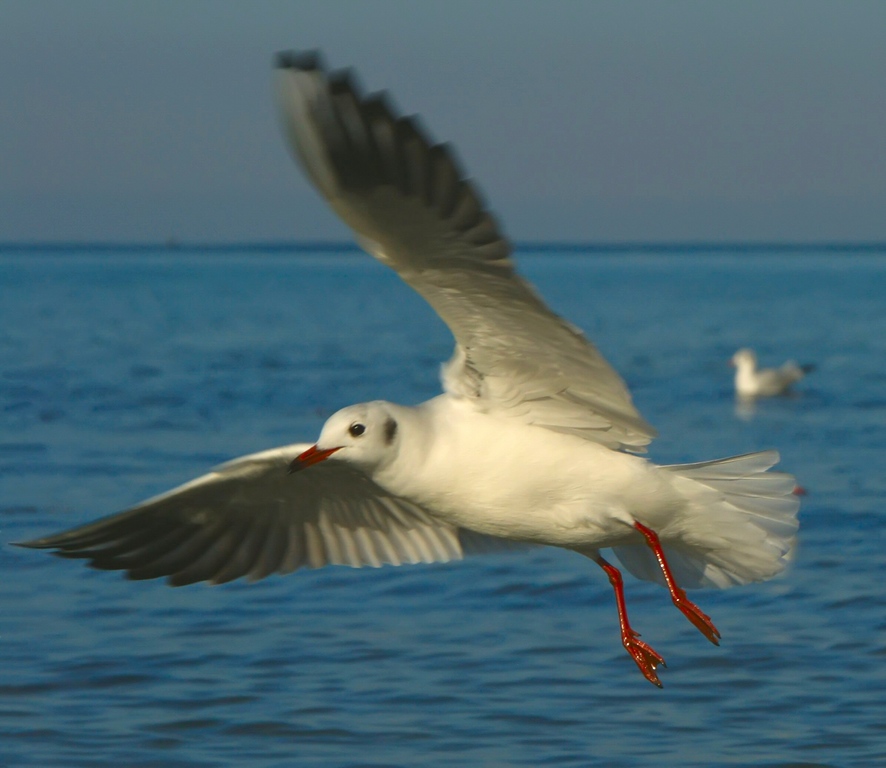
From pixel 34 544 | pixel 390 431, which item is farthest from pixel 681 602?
pixel 34 544

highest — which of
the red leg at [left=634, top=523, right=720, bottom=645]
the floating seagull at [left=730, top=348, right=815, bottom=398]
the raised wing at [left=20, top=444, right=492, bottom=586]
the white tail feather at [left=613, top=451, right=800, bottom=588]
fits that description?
the white tail feather at [left=613, top=451, right=800, bottom=588]

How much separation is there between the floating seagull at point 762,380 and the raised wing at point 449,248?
12790 mm

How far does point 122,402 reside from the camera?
1656cm

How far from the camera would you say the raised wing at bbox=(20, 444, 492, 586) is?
A: 6340 millimetres

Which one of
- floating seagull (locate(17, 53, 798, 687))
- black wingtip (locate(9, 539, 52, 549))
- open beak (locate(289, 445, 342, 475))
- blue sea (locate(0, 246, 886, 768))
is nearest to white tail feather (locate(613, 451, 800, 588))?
floating seagull (locate(17, 53, 798, 687))

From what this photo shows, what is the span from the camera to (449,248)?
4.62 m

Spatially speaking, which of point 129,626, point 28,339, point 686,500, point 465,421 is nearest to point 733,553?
point 686,500

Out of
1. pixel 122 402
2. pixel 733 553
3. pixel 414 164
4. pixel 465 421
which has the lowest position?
pixel 122 402

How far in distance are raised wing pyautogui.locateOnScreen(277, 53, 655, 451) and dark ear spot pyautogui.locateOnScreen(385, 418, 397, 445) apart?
292 mm

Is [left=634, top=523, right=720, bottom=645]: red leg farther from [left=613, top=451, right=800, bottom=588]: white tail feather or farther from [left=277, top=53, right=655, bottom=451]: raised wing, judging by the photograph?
[left=277, top=53, right=655, bottom=451]: raised wing

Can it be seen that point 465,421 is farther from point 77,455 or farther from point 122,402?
point 122,402

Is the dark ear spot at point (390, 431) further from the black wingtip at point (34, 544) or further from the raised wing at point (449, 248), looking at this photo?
the black wingtip at point (34, 544)

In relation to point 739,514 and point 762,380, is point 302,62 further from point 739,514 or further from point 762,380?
point 762,380

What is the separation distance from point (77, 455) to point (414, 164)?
9096 millimetres
